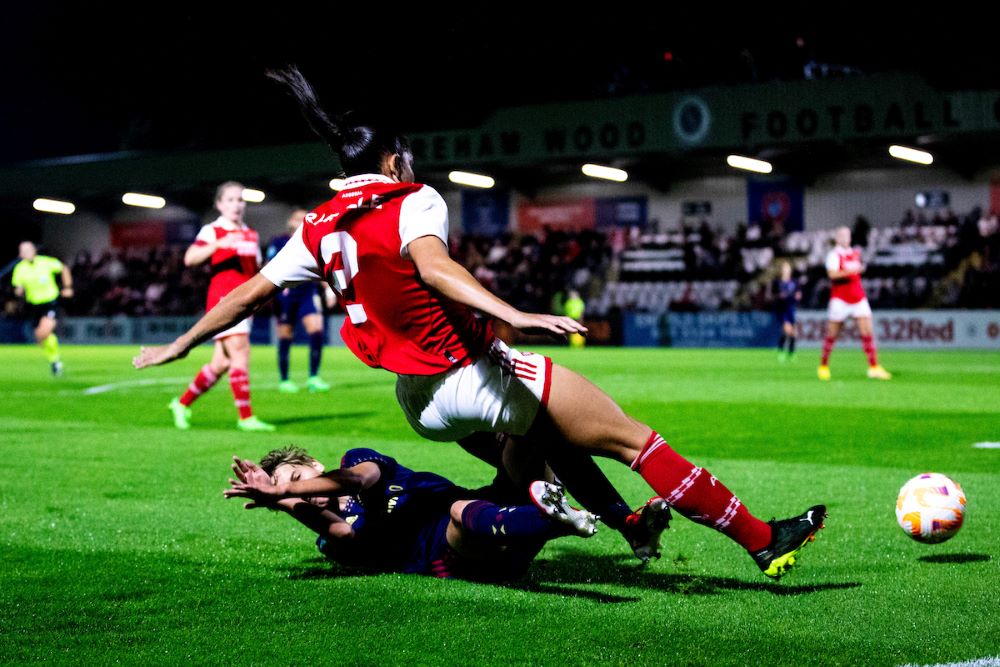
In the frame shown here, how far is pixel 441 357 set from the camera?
4.02 m

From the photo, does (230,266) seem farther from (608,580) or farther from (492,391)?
(492,391)

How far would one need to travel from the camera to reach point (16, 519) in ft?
20.6

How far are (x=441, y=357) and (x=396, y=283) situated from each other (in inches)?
11.8

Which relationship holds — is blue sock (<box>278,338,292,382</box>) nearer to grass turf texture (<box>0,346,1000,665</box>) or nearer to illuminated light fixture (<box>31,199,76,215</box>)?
grass turf texture (<box>0,346,1000,665</box>)

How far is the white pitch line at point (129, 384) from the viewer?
53.9 ft

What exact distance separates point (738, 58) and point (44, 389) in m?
22.8

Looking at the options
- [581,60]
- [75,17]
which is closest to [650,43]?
[581,60]

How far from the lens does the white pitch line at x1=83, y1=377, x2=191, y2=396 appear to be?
53.9ft

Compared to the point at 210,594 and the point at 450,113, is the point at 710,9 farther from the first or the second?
the point at 210,594

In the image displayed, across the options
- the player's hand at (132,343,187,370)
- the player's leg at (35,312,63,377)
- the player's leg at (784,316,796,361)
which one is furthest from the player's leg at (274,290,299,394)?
the player's leg at (784,316,796,361)

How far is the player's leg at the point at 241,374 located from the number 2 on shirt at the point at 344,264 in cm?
662

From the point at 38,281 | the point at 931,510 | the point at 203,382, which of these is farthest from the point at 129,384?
the point at 931,510

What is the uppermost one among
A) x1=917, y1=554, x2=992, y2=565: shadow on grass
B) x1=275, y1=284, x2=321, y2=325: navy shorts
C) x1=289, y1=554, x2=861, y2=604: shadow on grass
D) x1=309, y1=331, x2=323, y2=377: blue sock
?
x1=275, y1=284, x2=321, y2=325: navy shorts

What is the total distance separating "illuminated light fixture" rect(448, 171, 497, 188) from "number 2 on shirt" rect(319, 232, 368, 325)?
111ft
